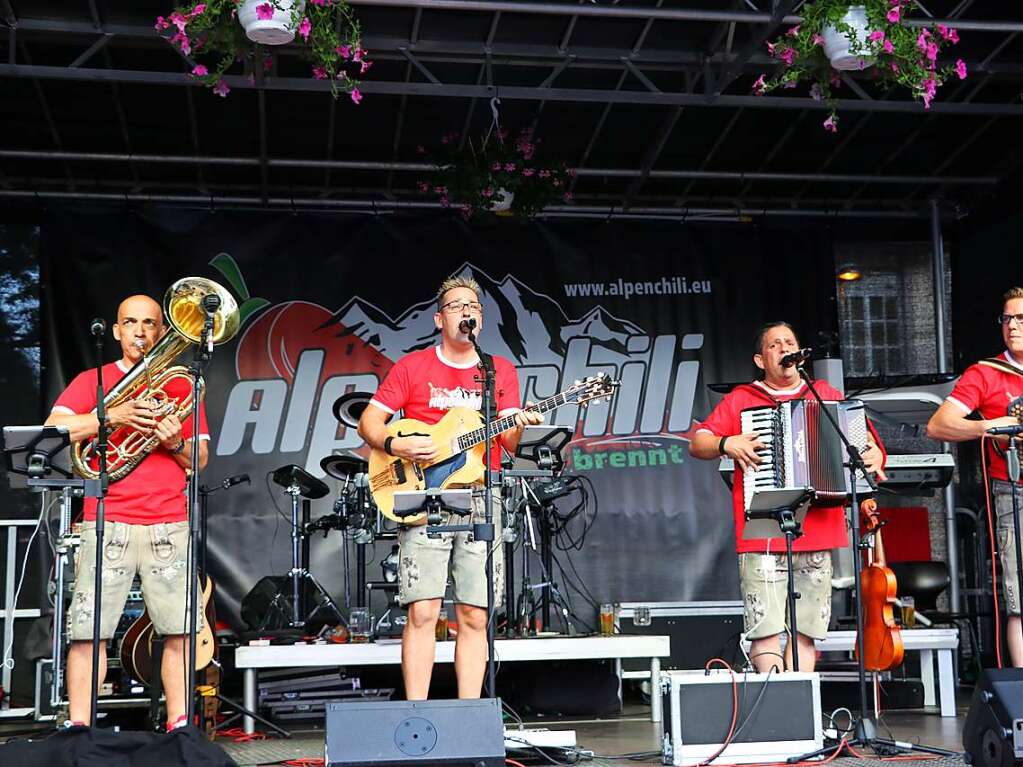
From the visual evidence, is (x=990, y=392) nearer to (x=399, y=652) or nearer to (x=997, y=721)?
(x=997, y=721)

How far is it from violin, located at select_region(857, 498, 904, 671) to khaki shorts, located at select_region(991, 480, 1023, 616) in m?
0.82

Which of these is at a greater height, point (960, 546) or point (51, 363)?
point (51, 363)

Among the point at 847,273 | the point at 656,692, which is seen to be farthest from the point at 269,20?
the point at 847,273

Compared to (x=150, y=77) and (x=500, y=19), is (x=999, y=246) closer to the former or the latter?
(x=500, y=19)

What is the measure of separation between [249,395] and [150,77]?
276 centimetres

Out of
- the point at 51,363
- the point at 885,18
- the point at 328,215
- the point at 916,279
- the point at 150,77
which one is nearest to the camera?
the point at 885,18

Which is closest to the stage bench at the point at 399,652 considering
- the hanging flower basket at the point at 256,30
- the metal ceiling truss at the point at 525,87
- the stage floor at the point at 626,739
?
the stage floor at the point at 626,739

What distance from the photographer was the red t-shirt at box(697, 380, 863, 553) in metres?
5.48

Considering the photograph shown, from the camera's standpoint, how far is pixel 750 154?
9.22 metres

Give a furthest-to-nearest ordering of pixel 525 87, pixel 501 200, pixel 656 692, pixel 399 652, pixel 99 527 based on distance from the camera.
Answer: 1. pixel 501 200
2. pixel 525 87
3. pixel 656 692
4. pixel 399 652
5. pixel 99 527

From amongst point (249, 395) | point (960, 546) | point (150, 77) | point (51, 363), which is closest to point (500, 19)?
point (150, 77)

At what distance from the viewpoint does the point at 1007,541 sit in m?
5.42

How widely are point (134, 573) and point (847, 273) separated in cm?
688

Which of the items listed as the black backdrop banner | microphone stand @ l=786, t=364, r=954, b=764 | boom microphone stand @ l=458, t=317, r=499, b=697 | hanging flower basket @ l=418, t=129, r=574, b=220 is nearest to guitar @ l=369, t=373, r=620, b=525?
boom microphone stand @ l=458, t=317, r=499, b=697
